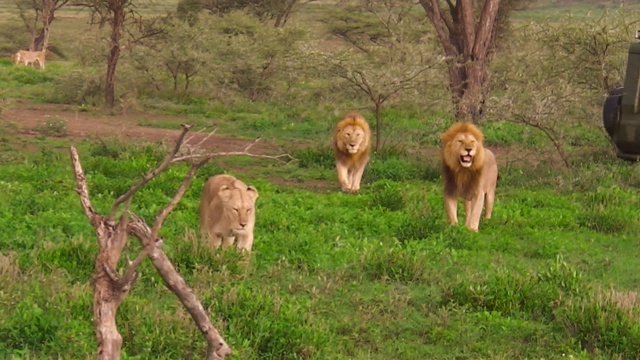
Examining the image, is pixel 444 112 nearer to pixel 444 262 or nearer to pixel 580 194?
pixel 580 194

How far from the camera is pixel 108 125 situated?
1955 centimetres

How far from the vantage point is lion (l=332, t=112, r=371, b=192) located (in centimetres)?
1342

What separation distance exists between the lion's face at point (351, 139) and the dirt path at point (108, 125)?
3286 mm

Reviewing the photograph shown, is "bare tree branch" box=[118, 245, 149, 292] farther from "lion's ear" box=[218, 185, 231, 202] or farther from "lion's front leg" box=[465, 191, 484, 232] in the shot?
"lion's front leg" box=[465, 191, 484, 232]

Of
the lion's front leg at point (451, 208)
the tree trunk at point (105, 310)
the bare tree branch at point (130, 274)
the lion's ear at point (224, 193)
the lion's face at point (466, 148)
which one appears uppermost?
the bare tree branch at point (130, 274)

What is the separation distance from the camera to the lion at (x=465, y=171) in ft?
35.3

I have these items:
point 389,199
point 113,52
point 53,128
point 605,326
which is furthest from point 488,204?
point 113,52

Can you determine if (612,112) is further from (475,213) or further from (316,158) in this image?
(316,158)

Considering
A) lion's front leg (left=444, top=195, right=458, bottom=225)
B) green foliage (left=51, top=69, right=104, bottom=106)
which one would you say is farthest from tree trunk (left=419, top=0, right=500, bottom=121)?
lion's front leg (left=444, top=195, right=458, bottom=225)

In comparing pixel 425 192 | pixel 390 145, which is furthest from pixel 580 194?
pixel 390 145

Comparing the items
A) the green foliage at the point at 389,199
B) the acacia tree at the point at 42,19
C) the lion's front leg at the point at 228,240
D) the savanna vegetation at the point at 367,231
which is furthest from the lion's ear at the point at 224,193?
the acacia tree at the point at 42,19

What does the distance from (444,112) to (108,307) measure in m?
18.0

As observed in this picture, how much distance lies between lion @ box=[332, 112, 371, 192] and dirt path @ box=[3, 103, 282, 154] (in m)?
3.21

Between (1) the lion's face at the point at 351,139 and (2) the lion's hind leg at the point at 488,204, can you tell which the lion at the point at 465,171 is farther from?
(1) the lion's face at the point at 351,139
